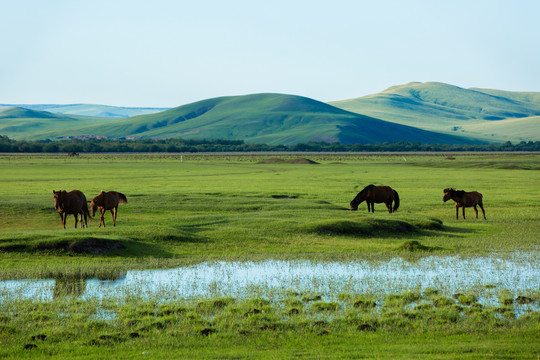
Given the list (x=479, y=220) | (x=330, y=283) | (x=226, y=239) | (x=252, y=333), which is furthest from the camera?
(x=479, y=220)

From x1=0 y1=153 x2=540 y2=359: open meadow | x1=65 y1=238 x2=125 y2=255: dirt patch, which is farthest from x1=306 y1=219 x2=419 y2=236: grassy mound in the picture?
x1=65 y1=238 x2=125 y2=255: dirt patch

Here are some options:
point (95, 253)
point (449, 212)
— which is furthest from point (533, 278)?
point (449, 212)

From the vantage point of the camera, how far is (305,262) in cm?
2152

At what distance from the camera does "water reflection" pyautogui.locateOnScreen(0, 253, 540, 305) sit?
655 inches

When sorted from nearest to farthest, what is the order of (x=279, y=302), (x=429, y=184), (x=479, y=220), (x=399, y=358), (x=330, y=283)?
(x=399, y=358), (x=279, y=302), (x=330, y=283), (x=479, y=220), (x=429, y=184)

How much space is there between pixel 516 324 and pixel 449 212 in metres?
25.7

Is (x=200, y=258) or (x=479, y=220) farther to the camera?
(x=479, y=220)

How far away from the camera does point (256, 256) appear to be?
22.8 m

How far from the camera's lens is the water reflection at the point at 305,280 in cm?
1662

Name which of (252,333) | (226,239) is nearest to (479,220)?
(226,239)

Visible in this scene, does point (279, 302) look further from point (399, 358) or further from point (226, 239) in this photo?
point (226, 239)

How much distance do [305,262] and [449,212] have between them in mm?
19426

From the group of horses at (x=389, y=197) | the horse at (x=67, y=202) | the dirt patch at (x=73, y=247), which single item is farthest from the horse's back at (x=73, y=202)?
the group of horses at (x=389, y=197)

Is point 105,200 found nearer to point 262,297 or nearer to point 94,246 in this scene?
point 94,246
